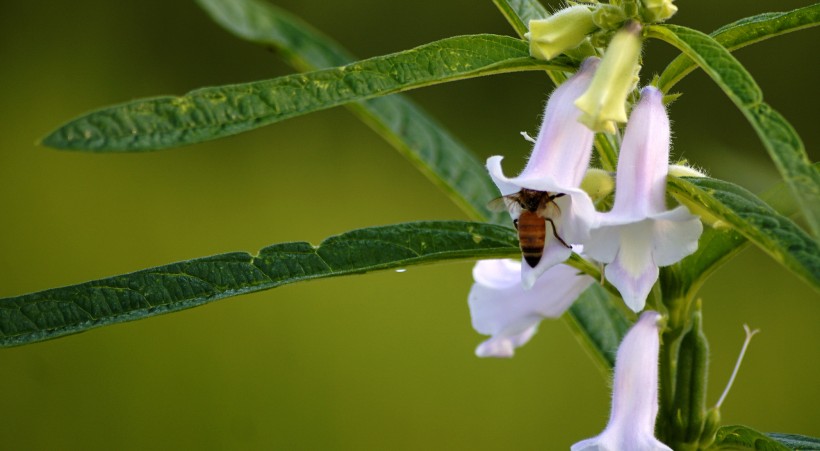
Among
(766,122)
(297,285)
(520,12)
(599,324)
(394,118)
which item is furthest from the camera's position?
(297,285)

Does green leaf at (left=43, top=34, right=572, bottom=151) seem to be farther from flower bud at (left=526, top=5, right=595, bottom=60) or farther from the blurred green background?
the blurred green background

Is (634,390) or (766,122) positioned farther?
(634,390)

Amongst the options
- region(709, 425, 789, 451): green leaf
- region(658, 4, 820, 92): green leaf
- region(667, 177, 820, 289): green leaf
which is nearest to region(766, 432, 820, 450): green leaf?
region(709, 425, 789, 451): green leaf

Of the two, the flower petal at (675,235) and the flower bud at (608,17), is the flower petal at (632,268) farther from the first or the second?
the flower bud at (608,17)

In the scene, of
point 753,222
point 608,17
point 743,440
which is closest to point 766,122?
point 753,222

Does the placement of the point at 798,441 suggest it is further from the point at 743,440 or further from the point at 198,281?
the point at 198,281

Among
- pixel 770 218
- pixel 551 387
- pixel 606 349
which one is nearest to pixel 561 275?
pixel 606 349

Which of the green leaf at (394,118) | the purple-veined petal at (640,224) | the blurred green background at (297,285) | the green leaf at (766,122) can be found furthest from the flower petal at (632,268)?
the blurred green background at (297,285)
